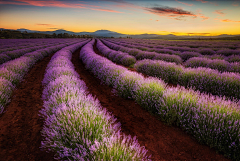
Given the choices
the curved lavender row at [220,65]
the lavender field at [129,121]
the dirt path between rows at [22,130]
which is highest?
the curved lavender row at [220,65]

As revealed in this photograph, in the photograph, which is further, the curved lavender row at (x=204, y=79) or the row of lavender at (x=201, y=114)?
the curved lavender row at (x=204, y=79)

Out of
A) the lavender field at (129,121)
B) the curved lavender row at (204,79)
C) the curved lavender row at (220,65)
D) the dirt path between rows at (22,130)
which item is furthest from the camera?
the curved lavender row at (220,65)

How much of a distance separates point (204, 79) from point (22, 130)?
19.3ft

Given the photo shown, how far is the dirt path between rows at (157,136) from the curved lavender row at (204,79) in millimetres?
1474

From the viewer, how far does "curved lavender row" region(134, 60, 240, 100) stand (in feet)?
13.4

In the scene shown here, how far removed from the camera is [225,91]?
4.21m

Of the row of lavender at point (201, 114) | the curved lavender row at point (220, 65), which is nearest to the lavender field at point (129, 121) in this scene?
the row of lavender at point (201, 114)

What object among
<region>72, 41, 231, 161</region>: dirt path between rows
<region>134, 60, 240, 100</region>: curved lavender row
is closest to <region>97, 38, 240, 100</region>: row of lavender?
<region>134, 60, 240, 100</region>: curved lavender row

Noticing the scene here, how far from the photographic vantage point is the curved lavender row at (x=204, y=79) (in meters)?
4.07

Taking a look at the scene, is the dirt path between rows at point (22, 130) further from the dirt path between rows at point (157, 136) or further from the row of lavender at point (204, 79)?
the row of lavender at point (204, 79)

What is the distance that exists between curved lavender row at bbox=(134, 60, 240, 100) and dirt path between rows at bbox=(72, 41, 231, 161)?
4.84 feet

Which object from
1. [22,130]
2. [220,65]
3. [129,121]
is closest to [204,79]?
[220,65]

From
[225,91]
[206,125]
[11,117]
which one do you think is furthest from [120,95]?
[225,91]

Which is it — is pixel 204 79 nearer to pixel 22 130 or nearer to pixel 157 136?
pixel 157 136
